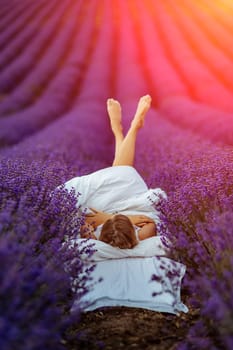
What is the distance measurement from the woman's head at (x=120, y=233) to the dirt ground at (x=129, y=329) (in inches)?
12.2

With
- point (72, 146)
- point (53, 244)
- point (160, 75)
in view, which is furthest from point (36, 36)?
point (53, 244)

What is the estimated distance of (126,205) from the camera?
10.9 ft

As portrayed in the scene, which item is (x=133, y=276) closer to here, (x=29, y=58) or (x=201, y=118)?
(x=201, y=118)

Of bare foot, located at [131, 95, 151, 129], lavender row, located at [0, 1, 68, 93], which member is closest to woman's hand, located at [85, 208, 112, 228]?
bare foot, located at [131, 95, 151, 129]

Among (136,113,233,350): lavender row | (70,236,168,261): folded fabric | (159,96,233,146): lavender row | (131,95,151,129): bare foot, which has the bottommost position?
(159,96,233,146): lavender row

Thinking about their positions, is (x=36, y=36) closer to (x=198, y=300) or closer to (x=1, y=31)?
(x=1, y=31)

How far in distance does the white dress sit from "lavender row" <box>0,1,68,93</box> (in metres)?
8.60

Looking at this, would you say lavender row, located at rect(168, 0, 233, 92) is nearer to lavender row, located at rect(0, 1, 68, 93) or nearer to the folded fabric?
lavender row, located at rect(0, 1, 68, 93)

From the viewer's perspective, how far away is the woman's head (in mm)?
2611

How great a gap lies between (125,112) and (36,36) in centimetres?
803

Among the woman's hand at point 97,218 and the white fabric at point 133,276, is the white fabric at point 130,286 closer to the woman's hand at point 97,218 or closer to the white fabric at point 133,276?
the white fabric at point 133,276

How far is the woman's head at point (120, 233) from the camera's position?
261 centimetres

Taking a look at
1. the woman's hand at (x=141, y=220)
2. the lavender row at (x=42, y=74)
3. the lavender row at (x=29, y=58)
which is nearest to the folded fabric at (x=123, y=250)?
the woman's hand at (x=141, y=220)

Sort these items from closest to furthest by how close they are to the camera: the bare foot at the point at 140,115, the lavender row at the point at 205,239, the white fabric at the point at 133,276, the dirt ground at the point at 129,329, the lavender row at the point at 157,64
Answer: the lavender row at the point at 205,239, the dirt ground at the point at 129,329, the white fabric at the point at 133,276, the bare foot at the point at 140,115, the lavender row at the point at 157,64
